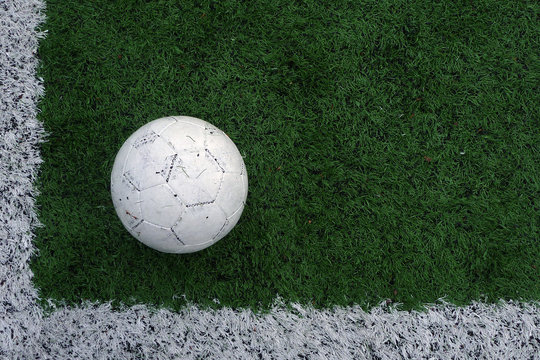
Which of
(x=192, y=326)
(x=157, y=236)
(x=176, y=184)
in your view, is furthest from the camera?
(x=192, y=326)

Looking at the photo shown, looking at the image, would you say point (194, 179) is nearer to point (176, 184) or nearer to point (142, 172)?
point (176, 184)

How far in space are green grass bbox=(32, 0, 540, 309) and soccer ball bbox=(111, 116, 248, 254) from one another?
27.4 inches

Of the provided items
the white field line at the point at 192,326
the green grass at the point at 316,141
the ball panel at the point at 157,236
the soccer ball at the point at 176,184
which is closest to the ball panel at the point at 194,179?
the soccer ball at the point at 176,184

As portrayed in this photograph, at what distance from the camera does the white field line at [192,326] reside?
2.54 meters

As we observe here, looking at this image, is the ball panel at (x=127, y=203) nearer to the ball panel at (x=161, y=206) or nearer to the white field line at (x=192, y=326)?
the ball panel at (x=161, y=206)

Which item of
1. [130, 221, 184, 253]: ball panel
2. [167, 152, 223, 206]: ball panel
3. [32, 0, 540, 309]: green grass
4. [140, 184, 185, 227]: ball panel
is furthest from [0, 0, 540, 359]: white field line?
[167, 152, 223, 206]: ball panel

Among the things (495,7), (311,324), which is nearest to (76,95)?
(311,324)

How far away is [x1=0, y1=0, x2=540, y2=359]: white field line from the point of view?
2539 mm

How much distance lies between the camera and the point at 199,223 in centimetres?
194

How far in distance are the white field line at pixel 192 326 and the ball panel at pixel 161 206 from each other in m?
1.00

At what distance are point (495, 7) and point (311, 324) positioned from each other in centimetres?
307

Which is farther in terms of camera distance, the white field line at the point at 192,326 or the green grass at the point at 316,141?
the green grass at the point at 316,141

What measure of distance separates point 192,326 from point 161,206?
116cm

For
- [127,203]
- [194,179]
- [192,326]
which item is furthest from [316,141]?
[192,326]
